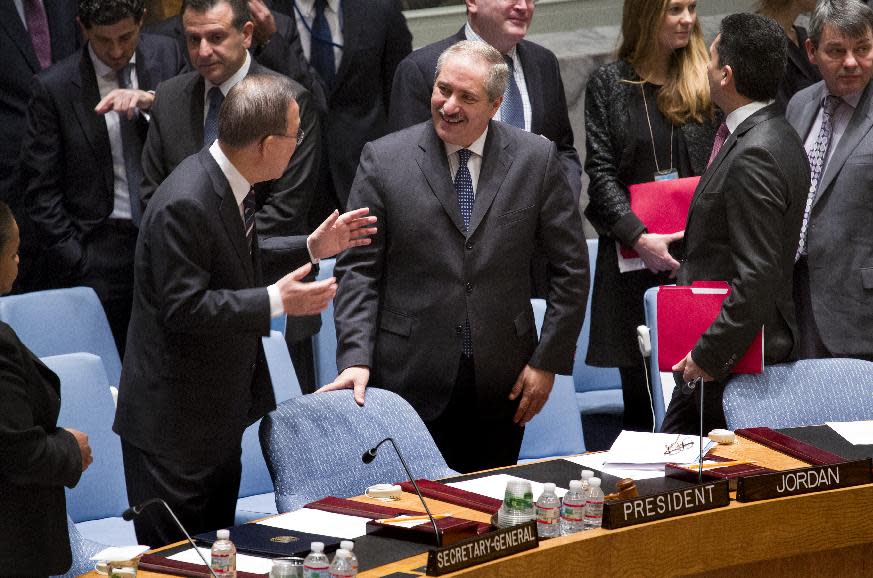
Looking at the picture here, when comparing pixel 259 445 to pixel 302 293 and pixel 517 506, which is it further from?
pixel 517 506

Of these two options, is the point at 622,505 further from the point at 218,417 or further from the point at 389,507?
the point at 218,417

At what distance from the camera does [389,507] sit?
114 inches

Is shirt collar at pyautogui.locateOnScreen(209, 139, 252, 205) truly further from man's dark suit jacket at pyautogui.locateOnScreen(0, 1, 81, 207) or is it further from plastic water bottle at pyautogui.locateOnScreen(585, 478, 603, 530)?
man's dark suit jacket at pyautogui.locateOnScreen(0, 1, 81, 207)

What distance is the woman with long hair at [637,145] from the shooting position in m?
4.71

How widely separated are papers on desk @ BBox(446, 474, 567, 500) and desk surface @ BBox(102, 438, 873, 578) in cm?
11

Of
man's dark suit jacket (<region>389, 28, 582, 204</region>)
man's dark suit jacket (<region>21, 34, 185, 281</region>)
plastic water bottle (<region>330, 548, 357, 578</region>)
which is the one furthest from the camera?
man's dark suit jacket (<region>21, 34, 185, 281</region>)

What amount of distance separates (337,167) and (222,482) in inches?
87.9

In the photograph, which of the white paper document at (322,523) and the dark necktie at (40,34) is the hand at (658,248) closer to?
the white paper document at (322,523)

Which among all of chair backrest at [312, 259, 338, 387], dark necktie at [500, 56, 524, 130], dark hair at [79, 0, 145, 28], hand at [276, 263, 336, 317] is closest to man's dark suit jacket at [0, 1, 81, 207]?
dark hair at [79, 0, 145, 28]

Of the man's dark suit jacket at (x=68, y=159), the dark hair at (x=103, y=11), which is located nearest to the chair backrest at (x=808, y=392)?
the man's dark suit jacket at (x=68, y=159)

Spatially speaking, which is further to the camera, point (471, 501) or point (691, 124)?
point (691, 124)

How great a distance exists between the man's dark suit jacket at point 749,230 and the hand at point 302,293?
1046 mm

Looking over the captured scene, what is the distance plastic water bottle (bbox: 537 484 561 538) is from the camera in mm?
2674

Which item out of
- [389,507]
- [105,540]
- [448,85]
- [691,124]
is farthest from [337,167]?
[389,507]
